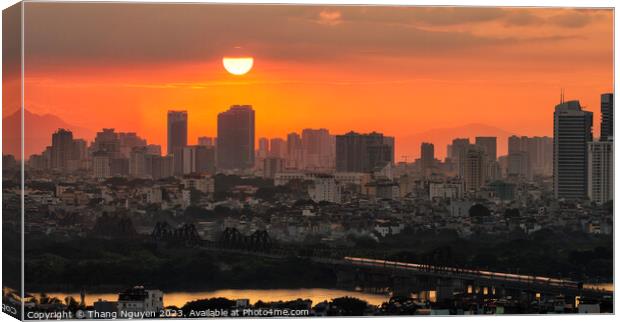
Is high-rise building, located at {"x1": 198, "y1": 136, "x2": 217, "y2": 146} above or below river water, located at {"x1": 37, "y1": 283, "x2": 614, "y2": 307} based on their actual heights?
above

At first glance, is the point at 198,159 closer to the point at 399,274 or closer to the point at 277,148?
the point at 277,148

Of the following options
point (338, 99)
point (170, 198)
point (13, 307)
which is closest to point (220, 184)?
point (170, 198)

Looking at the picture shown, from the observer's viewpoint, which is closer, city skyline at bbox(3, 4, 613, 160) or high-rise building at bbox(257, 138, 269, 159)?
city skyline at bbox(3, 4, 613, 160)

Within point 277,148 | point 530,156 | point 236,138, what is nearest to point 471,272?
point 530,156

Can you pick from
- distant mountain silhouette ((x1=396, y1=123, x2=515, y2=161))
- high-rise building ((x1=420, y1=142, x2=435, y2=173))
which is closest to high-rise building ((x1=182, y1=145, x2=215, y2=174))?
distant mountain silhouette ((x1=396, y1=123, x2=515, y2=161))

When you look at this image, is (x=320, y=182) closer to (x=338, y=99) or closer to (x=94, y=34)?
(x=338, y=99)

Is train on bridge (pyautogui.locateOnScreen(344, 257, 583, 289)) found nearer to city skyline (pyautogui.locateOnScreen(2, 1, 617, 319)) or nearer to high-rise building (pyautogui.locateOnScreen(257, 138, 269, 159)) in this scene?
city skyline (pyautogui.locateOnScreen(2, 1, 617, 319))

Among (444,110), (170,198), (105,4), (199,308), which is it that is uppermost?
A: (105,4)
